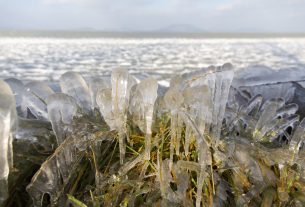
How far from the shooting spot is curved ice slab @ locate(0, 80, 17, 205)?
43.4 inches

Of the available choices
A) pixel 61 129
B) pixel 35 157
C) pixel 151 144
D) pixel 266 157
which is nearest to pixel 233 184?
pixel 266 157

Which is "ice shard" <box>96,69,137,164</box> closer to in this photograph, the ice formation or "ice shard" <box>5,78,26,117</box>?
the ice formation

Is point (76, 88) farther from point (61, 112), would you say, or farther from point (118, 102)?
point (118, 102)

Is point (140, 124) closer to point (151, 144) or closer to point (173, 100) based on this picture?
point (151, 144)

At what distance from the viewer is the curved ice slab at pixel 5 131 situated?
3.62 ft

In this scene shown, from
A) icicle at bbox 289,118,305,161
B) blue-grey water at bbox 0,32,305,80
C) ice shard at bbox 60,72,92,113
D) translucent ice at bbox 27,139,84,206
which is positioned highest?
ice shard at bbox 60,72,92,113

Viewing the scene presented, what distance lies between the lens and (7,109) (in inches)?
44.3

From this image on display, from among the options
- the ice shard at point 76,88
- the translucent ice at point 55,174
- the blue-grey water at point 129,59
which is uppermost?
the ice shard at point 76,88

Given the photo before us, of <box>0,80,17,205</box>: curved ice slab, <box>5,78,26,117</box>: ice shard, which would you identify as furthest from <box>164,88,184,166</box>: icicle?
<box>5,78,26,117</box>: ice shard

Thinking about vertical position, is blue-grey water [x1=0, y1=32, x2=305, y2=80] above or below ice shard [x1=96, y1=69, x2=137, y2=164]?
below

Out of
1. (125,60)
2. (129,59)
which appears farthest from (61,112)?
(129,59)

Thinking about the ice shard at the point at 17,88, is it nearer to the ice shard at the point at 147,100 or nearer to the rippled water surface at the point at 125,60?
the ice shard at the point at 147,100

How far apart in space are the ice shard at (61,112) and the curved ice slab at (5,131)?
111mm

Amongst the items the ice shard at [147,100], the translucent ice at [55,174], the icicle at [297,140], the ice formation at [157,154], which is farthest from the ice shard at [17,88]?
the icicle at [297,140]
